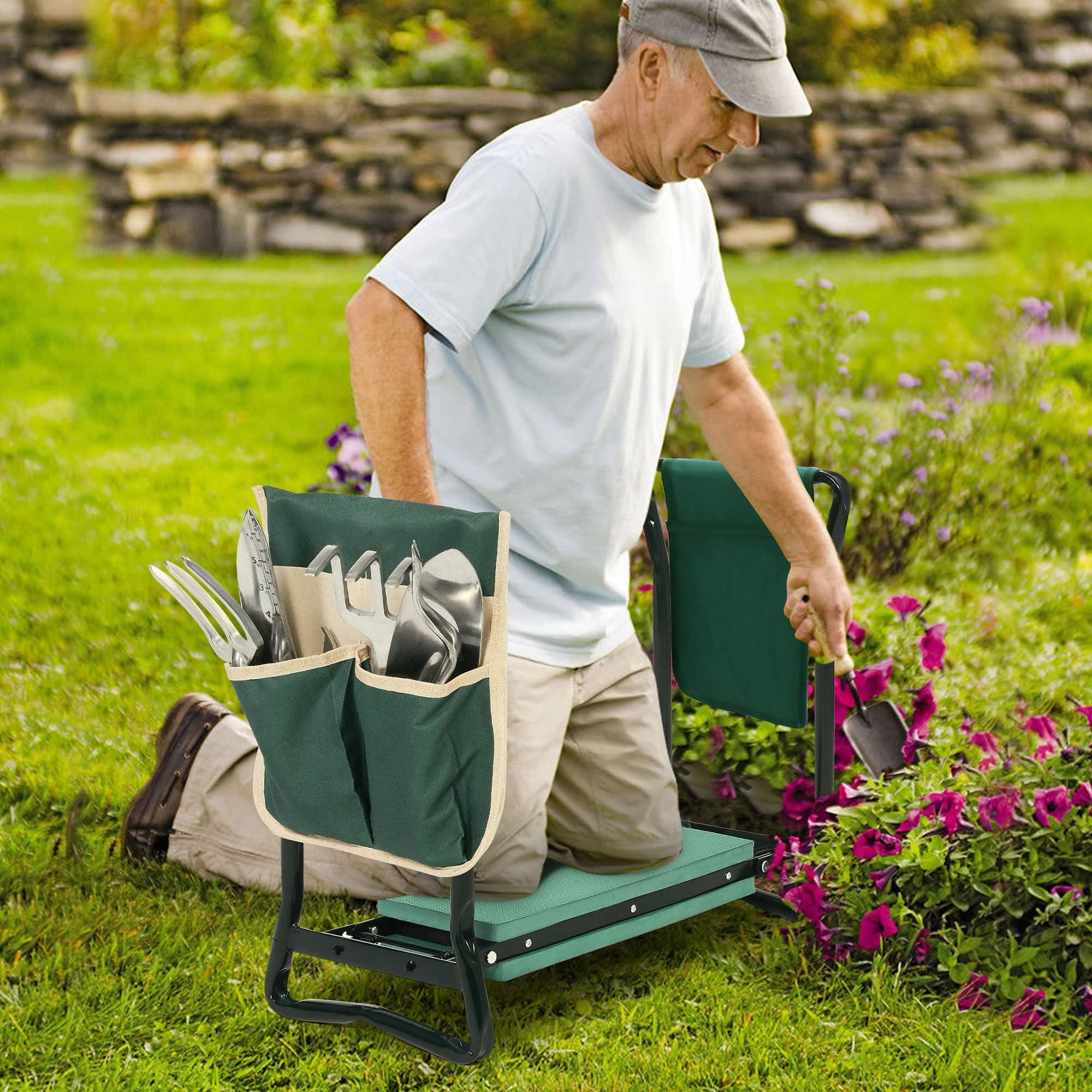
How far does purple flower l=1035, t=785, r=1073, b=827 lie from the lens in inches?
101

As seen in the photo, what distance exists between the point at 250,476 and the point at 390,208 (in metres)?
2.85

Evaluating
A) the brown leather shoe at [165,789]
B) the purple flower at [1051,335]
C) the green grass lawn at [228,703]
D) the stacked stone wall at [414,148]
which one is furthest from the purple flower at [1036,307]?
the stacked stone wall at [414,148]

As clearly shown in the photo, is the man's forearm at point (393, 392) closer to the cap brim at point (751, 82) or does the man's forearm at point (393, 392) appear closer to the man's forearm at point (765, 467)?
the cap brim at point (751, 82)

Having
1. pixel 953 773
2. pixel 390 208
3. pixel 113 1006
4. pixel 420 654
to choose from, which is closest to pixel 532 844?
pixel 420 654

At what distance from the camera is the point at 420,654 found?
2.18 m

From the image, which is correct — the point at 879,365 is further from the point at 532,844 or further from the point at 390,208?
the point at 532,844

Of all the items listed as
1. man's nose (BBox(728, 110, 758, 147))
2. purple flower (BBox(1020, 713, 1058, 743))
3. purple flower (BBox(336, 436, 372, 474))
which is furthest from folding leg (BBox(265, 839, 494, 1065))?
purple flower (BBox(336, 436, 372, 474))

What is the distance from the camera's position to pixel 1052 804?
2.56m

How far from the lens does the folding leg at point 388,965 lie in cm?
227

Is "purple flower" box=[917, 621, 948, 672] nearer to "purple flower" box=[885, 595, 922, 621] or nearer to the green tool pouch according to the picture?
"purple flower" box=[885, 595, 922, 621]

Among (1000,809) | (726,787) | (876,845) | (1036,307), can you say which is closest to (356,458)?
(726,787)

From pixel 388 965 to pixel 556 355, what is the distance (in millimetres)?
1043

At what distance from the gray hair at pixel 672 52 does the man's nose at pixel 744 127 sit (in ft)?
0.36

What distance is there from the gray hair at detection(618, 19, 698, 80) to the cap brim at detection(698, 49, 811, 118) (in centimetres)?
2
